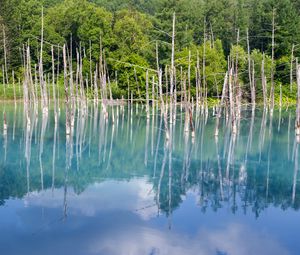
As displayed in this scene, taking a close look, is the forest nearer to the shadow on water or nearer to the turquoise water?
the shadow on water

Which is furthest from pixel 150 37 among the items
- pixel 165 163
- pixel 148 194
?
pixel 148 194

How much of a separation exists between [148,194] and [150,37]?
49132mm

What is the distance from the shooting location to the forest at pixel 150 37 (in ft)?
167

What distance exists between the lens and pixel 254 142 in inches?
950

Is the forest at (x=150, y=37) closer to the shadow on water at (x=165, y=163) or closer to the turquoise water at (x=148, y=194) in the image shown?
the shadow on water at (x=165, y=163)

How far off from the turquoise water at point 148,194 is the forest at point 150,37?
25.7 metres

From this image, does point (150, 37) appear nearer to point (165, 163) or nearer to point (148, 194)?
point (165, 163)

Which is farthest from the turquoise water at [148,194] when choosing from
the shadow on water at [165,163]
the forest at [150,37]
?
the forest at [150,37]

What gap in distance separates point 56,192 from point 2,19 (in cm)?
4479

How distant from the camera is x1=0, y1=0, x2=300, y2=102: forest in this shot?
51031 mm

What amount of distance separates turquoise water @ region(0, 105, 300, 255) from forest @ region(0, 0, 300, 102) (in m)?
25.7

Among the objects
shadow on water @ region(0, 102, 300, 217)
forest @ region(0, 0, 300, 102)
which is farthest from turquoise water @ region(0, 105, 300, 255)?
forest @ region(0, 0, 300, 102)

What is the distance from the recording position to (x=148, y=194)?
1428cm

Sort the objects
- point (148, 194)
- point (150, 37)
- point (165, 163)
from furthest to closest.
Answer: point (150, 37)
point (165, 163)
point (148, 194)
